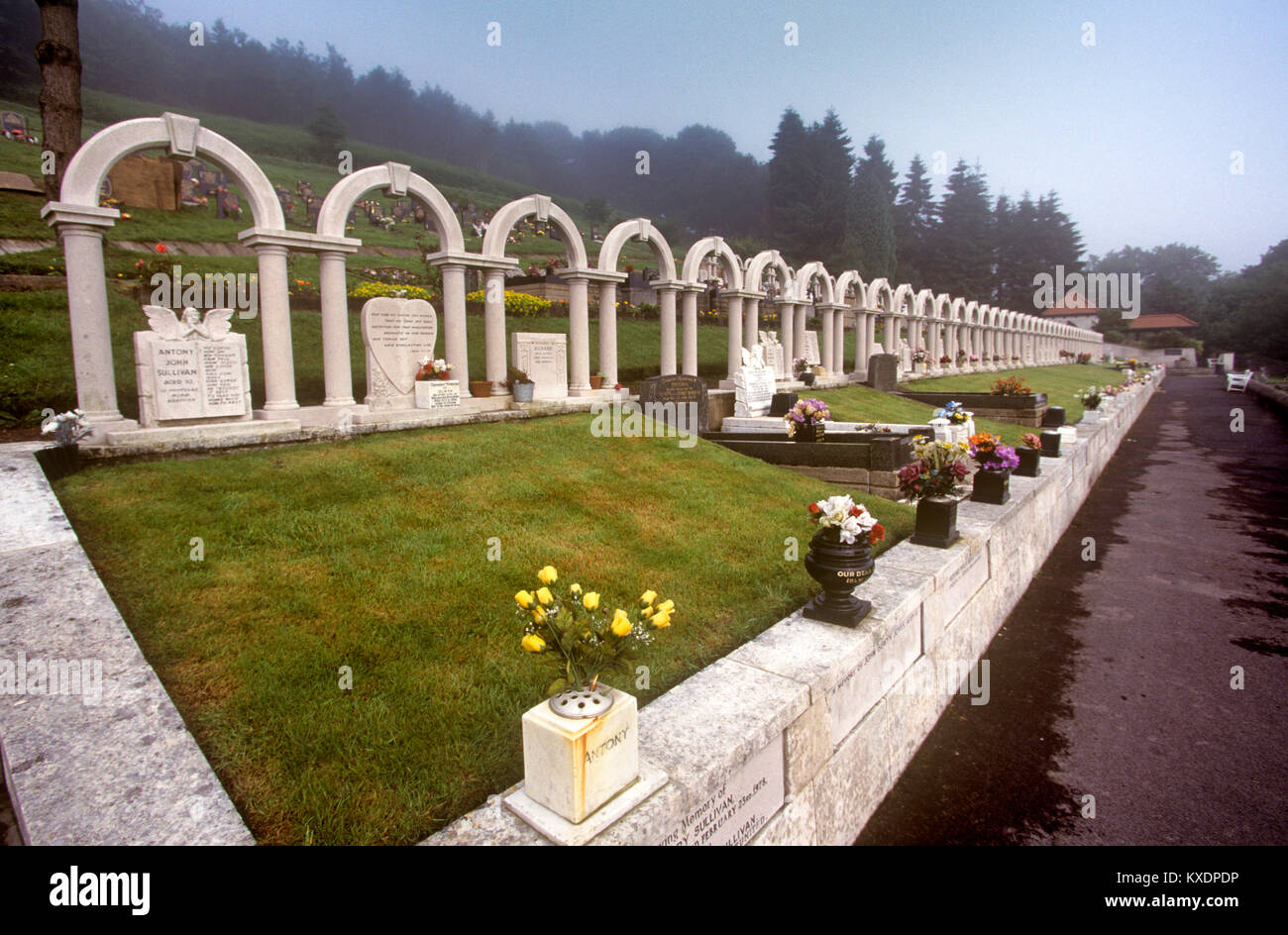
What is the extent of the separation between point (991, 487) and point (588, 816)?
8161 mm

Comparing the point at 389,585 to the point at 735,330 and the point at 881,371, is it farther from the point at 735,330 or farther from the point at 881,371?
the point at 881,371

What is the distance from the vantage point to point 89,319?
822cm

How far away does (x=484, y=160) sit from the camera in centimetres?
11325

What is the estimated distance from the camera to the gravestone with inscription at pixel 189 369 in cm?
835

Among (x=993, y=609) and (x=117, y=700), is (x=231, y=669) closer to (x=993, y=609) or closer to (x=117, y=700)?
(x=117, y=700)

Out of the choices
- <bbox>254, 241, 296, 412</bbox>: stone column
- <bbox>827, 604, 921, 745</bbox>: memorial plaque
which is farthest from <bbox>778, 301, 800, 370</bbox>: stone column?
<bbox>827, 604, 921, 745</bbox>: memorial plaque

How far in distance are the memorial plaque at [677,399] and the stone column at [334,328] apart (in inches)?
210

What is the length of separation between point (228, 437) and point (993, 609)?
9.63m

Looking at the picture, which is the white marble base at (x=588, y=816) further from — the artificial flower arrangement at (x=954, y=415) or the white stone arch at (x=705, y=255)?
the white stone arch at (x=705, y=255)

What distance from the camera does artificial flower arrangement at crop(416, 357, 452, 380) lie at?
11.1 metres

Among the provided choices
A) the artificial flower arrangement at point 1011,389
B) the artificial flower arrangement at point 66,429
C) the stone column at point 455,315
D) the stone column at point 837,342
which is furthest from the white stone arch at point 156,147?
the artificial flower arrangement at point 1011,389

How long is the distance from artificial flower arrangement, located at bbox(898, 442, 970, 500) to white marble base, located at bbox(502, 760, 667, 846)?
17.2 feet
